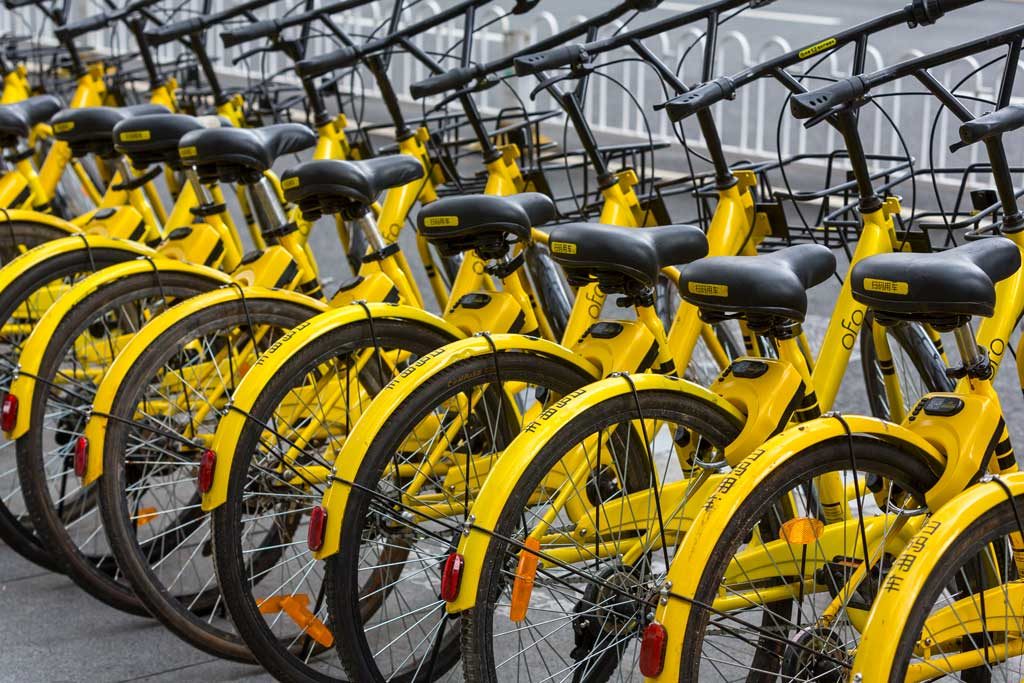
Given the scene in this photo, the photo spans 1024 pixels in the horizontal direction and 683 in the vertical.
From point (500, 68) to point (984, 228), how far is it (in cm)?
161

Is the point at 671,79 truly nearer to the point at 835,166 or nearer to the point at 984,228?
→ the point at 984,228

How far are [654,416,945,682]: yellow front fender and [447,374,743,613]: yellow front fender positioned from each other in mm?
352

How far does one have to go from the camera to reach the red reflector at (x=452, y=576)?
2627 millimetres

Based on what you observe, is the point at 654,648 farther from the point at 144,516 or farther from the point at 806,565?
the point at 144,516

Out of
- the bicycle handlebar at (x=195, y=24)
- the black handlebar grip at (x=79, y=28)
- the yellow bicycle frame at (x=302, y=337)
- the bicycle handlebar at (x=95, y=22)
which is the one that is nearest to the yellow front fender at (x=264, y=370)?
the yellow bicycle frame at (x=302, y=337)

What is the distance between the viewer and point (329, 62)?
15.1 ft

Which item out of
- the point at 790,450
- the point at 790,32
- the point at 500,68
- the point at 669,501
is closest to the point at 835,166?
the point at 790,32

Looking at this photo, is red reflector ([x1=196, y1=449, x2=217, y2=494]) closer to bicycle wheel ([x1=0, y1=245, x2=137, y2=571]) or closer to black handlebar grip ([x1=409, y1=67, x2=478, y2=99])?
bicycle wheel ([x1=0, y1=245, x2=137, y2=571])

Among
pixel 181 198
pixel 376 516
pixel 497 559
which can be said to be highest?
pixel 181 198

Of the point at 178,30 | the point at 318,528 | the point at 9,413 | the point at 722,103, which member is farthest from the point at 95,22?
the point at 722,103

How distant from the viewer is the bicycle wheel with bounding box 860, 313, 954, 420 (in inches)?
141

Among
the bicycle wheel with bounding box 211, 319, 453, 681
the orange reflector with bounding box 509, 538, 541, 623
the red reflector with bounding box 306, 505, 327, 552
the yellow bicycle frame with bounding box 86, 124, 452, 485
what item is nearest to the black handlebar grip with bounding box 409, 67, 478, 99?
the yellow bicycle frame with bounding box 86, 124, 452, 485

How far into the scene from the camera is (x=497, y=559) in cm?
267

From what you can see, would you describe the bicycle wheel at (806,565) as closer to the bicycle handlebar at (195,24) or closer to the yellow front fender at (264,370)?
the yellow front fender at (264,370)
